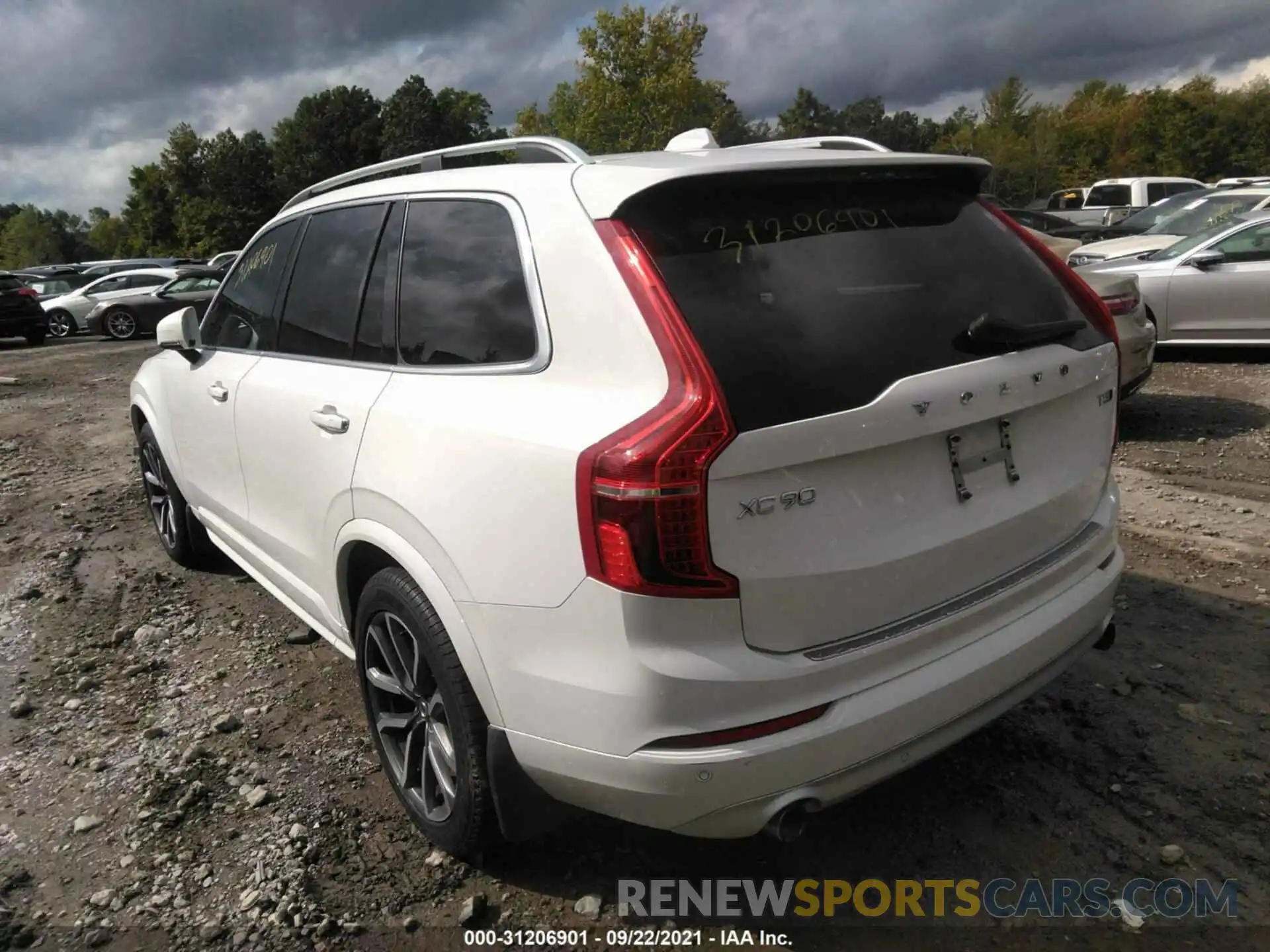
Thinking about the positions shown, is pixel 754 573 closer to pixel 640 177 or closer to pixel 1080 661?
pixel 640 177

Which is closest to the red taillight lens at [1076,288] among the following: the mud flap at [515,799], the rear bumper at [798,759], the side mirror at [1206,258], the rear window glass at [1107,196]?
the rear bumper at [798,759]

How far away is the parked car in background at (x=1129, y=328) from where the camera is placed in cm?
605

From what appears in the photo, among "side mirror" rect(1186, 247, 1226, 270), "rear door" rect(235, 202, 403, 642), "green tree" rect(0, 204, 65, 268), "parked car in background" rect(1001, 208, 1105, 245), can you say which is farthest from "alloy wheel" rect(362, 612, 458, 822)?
"green tree" rect(0, 204, 65, 268)

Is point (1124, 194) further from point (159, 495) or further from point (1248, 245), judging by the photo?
point (159, 495)

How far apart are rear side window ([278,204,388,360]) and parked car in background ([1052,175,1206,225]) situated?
21566 mm

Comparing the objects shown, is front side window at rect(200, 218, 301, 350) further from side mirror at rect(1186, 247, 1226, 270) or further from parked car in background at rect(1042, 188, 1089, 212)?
parked car in background at rect(1042, 188, 1089, 212)

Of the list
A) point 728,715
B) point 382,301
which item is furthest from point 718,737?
point 382,301

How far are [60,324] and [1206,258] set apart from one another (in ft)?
75.8

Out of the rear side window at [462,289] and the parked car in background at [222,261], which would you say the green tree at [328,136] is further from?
the rear side window at [462,289]

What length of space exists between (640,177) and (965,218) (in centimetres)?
101

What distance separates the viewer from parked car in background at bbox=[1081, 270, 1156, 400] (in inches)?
238

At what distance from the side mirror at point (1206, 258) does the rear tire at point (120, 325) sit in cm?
1965

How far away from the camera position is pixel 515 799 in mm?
2223

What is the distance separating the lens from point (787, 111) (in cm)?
9019
